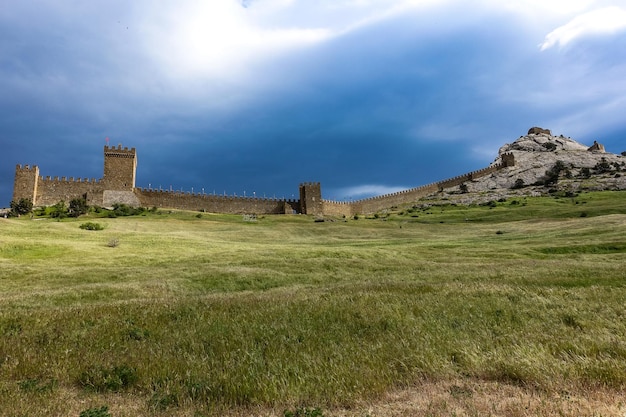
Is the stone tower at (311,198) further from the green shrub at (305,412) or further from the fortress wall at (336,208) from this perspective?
the green shrub at (305,412)

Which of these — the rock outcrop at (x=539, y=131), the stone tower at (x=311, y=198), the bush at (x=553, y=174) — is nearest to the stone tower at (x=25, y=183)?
the stone tower at (x=311, y=198)

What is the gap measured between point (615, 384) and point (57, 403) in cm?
658

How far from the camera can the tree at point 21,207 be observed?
74688 millimetres

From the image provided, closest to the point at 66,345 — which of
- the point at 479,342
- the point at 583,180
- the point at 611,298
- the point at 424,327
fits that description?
the point at 424,327

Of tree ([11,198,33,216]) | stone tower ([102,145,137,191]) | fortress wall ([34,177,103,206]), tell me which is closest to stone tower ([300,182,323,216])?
stone tower ([102,145,137,191])

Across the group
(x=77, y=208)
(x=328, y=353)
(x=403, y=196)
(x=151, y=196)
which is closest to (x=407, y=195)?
(x=403, y=196)

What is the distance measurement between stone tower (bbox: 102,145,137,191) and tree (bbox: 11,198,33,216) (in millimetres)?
17617

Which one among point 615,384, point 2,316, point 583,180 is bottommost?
point 2,316

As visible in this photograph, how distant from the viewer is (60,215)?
2729 inches

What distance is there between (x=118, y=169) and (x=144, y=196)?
A: 29.3ft

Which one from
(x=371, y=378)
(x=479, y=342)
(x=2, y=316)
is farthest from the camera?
(x=2, y=316)

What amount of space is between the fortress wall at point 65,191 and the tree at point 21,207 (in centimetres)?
827

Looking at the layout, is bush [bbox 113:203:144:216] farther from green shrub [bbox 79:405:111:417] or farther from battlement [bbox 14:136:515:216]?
green shrub [bbox 79:405:111:417]

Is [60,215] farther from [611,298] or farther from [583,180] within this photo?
[583,180]
